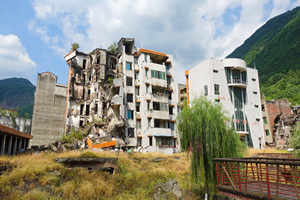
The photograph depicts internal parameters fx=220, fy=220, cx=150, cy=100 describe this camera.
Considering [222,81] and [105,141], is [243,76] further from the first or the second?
[105,141]

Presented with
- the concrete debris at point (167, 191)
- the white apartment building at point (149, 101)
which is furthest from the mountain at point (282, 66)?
the concrete debris at point (167, 191)

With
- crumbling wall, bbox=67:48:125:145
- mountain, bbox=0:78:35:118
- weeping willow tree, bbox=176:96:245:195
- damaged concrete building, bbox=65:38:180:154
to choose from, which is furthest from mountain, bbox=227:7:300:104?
mountain, bbox=0:78:35:118

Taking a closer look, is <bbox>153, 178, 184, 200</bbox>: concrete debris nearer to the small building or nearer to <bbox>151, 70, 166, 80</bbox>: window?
<bbox>151, 70, 166, 80</bbox>: window

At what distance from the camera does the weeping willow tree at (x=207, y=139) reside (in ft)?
46.4

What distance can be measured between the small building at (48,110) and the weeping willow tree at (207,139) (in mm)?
33938

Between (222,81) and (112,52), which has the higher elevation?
(112,52)

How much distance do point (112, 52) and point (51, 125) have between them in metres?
18.8

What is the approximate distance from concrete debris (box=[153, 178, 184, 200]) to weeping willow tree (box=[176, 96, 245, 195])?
1.43m

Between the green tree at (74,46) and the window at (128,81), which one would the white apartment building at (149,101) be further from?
the green tree at (74,46)

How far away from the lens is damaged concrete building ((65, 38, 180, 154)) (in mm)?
34188

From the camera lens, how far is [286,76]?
60.8 meters

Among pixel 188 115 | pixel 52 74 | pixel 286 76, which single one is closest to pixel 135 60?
pixel 52 74

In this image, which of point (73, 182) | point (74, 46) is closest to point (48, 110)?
point (74, 46)

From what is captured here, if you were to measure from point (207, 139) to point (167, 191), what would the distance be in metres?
4.32
